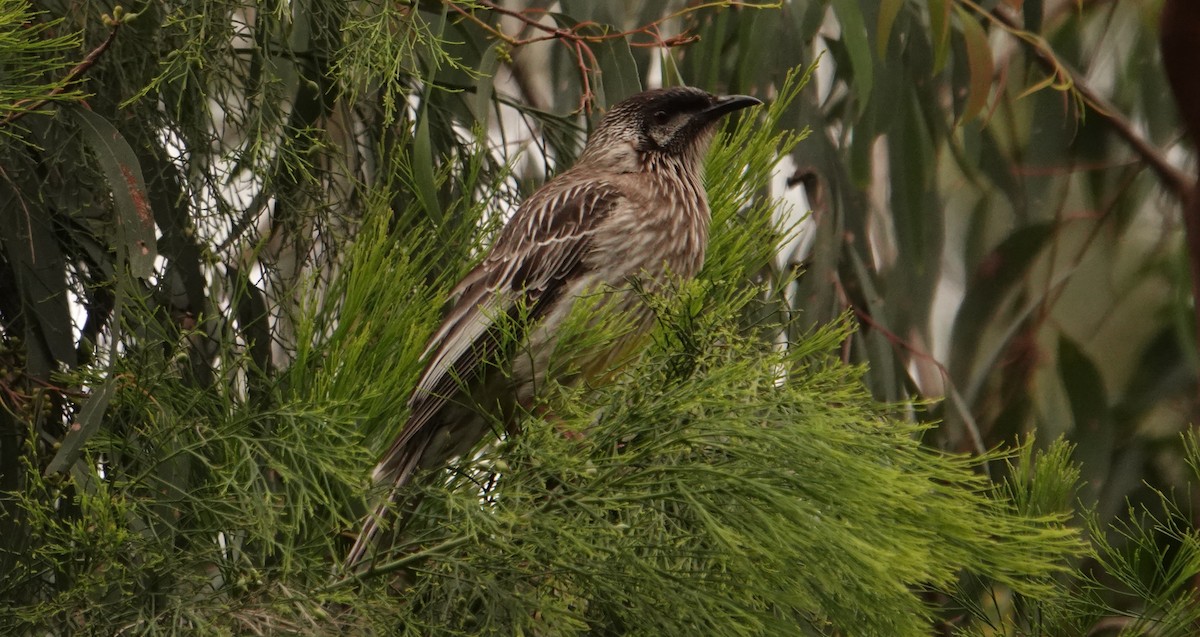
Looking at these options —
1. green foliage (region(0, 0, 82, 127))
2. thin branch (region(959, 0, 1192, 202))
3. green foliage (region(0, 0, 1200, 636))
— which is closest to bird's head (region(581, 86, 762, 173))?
green foliage (region(0, 0, 1200, 636))

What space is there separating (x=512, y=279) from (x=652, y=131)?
600 mm

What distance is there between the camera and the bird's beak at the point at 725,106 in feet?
8.46

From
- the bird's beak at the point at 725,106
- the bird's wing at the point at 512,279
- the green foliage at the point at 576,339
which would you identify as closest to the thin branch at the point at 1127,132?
the green foliage at the point at 576,339

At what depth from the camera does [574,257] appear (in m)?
2.38

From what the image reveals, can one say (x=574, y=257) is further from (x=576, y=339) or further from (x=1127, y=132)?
(x=1127, y=132)

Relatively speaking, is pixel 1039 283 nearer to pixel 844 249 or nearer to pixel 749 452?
pixel 844 249

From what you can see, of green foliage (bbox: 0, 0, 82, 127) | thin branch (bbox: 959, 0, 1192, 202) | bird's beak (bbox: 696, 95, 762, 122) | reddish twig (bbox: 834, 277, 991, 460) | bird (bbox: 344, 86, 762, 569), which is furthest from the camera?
thin branch (bbox: 959, 0, 1192, 202)

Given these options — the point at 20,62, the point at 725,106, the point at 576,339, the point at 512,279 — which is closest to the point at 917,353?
the point at 725,106

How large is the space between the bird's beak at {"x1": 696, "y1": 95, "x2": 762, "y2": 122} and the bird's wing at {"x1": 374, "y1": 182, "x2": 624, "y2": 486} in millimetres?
252

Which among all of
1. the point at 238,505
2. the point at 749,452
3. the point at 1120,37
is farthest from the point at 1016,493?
the point at 1120,37

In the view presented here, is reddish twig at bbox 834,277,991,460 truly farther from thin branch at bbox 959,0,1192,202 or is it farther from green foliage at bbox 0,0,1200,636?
thin branch at bbox 959,0,1192,202

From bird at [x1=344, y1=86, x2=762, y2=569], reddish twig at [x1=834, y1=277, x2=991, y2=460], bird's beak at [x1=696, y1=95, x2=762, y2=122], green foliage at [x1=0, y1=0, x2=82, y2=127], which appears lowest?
reddish twig at [x1=834, y1=277, x2=991, y2=460]

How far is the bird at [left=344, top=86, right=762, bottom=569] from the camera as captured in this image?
1.93m

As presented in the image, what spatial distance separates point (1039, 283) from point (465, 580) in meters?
2.38
